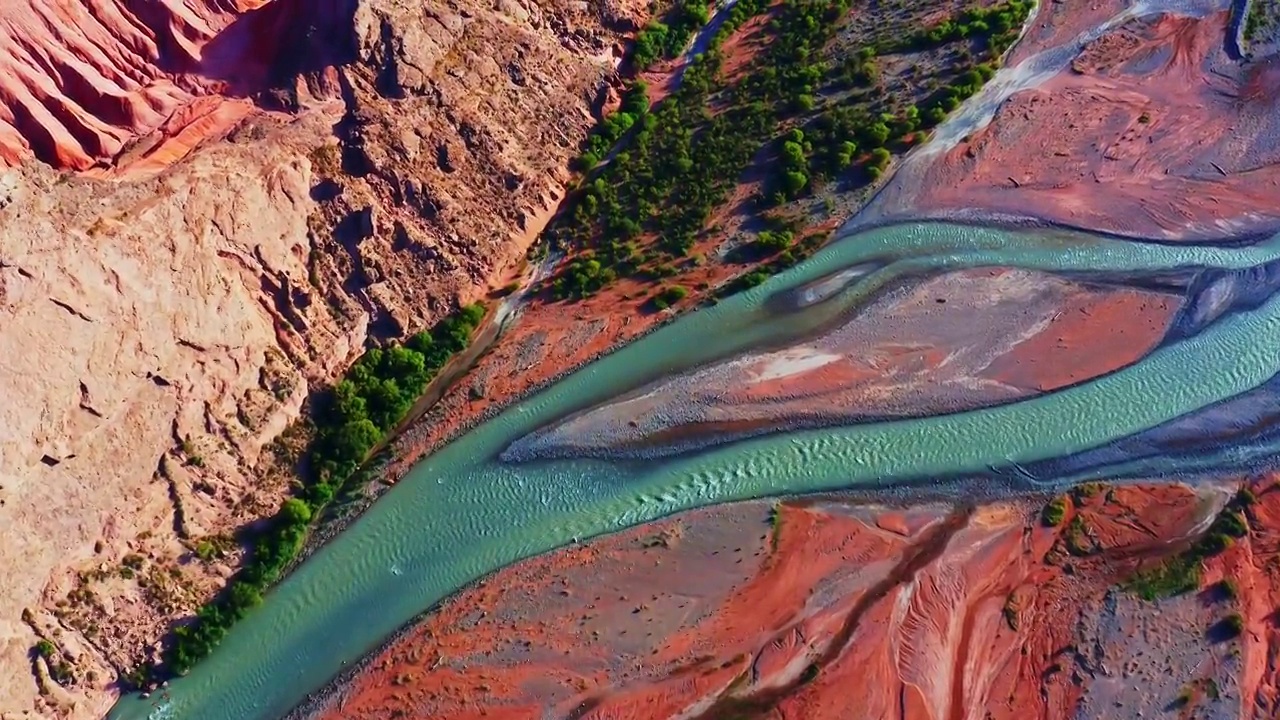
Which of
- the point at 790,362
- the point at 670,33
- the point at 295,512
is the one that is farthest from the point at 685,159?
the point at 295,512

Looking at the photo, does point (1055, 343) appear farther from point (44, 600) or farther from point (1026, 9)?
point (44, 600)

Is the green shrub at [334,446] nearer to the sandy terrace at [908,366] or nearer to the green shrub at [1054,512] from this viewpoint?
the sandy terrace at [908,366]

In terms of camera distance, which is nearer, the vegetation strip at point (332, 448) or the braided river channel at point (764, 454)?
the vegetation strip at point (332, 448)

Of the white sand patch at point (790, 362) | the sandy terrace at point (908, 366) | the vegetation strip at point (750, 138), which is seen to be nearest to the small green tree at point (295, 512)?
the sandy terrace at point (908, 366)

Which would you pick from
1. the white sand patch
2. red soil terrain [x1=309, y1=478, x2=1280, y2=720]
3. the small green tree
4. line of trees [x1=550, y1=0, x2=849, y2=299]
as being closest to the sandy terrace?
the white sand patch

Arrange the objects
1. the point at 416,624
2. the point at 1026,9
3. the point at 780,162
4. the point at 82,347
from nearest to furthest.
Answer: the point at 82,347 < the point at 416,624 < the point at 780,162 < the point at 1026,9

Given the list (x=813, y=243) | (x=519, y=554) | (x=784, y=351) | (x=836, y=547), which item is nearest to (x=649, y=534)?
(x=519, y=554)
